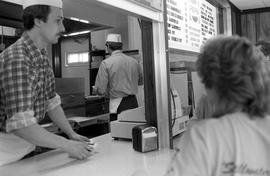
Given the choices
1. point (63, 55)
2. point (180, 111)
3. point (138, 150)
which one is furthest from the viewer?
point (63, 55)

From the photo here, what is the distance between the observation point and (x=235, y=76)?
71cm

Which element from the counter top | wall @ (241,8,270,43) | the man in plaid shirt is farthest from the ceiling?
the man in plaid shirt

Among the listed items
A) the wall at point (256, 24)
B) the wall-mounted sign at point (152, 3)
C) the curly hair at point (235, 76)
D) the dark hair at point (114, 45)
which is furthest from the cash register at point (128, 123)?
the wall at point (256, 24)

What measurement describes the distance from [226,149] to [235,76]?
0.17 metres

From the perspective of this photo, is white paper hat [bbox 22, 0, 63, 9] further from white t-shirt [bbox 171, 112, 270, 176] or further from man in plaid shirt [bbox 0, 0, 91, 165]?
white t-shirt [bbox 171, 112, 270, 176]

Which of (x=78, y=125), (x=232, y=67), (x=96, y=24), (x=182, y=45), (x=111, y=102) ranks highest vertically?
(x=96, y=24)

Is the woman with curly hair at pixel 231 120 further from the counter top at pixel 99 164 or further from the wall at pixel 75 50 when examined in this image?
the wall at pixel 75 50

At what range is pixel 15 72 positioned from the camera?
112cm

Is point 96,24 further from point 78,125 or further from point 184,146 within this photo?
point 184,146

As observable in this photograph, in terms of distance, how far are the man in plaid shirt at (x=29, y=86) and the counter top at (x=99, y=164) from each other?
0.19 ft

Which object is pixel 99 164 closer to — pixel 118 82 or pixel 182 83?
pixel 182 83

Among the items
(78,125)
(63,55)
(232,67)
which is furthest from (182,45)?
(63,55)

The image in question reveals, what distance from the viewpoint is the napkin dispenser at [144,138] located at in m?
1.50

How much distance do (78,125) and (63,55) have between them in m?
3.80
